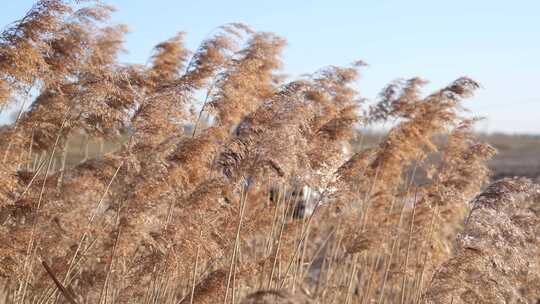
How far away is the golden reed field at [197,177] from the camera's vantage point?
5602 millimetres

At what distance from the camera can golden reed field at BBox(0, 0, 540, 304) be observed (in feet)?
18.4

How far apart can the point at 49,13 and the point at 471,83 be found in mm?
3709

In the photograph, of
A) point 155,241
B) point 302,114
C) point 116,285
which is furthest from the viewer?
point 116,285

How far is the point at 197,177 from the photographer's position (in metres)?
6.70

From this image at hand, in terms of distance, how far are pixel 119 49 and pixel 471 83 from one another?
3.54m

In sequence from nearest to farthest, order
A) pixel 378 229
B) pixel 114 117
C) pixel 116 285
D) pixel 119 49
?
pixel 114 117, pixel 116 285, pixel 378 229, pixel 119 49

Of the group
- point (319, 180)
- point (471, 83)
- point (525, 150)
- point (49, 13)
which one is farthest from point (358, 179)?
point (525, 150)

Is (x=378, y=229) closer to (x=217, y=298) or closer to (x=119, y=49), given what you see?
(x=217, y=298)

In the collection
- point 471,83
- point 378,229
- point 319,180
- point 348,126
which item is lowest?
point 378,229

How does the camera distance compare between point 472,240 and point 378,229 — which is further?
point 378,229

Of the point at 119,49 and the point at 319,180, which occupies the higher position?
the point at 119,49

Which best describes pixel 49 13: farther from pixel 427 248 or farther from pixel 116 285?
pixel 427 248

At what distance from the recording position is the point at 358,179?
26.3ft

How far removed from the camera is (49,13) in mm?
5922
